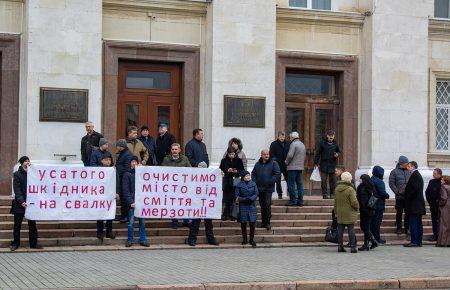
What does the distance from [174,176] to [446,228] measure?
6.50 metres

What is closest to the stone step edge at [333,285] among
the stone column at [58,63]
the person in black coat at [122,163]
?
the person in black coat at [122,163]

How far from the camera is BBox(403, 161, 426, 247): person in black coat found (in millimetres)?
19078

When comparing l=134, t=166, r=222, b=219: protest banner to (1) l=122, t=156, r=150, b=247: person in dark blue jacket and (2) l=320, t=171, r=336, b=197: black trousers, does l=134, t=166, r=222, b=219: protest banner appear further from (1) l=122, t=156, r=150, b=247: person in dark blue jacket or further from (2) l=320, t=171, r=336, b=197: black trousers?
(2) l=320, t=171, r=336, b=197: black trousers

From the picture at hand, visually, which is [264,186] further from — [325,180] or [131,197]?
[131,197]

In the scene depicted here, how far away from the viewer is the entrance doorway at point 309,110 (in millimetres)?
23516

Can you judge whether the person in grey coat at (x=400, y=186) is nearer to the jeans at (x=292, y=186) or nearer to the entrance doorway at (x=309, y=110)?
the jeans at (x=292, y=186)

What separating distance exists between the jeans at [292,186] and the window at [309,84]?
3.65 m

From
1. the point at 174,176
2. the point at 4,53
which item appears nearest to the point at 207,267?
the point at 174,176

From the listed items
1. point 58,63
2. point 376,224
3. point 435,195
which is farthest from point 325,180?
point 58,63

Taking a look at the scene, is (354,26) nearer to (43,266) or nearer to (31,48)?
(31,48)

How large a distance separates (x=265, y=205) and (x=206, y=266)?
464 centimetres

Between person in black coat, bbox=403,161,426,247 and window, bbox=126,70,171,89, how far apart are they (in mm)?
7138

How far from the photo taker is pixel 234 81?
858 inches

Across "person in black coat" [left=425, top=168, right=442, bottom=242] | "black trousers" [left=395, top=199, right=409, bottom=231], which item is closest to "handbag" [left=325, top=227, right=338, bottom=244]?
"black trousers" [left=395, top=199, right=409, bottom=231]
